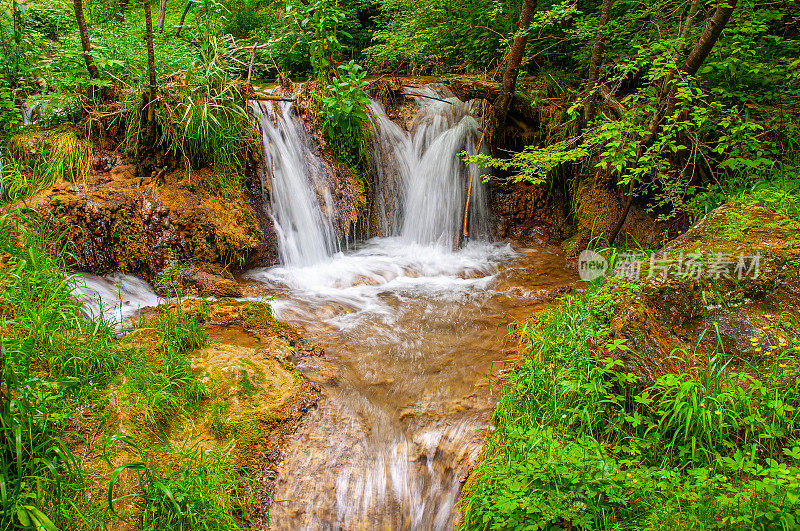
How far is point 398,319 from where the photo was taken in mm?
4582

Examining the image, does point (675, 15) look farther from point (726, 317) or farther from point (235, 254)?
point (235, 254)

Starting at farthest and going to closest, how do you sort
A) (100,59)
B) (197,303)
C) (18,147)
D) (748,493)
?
(100,59), (18,147), (197,303), (748,493)

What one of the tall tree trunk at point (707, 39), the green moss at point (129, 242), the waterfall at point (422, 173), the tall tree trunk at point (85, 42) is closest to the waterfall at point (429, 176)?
the waterfall at point (422, 173)

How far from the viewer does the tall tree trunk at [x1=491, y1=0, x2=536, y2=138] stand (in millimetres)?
5812

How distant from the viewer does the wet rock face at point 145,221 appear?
180 inches

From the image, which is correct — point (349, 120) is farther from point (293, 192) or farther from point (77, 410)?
point (77, 410)

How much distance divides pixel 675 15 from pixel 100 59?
6.62m

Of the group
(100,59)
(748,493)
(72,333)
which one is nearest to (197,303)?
(72,333)

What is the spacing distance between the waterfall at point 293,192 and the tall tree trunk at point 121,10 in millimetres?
5377

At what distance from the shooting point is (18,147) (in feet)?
15.8

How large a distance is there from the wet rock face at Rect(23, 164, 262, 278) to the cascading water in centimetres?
59

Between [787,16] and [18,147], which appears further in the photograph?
[787,16]

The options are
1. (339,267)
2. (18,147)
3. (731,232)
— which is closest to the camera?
(731,232)

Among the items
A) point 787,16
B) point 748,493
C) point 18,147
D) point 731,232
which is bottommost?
point 748,493
